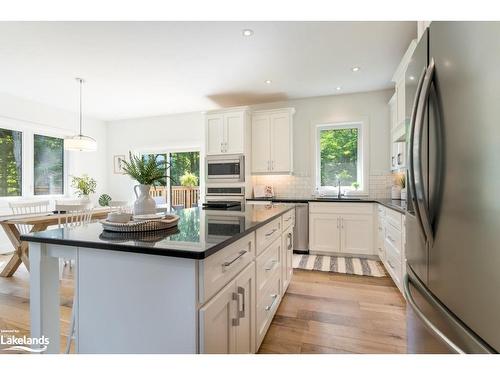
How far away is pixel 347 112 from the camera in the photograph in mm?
4242

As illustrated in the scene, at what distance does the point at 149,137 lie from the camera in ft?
18.6

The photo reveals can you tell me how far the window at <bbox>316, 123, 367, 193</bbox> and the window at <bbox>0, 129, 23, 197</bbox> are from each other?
5.20 meters

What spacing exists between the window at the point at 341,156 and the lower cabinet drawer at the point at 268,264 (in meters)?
2.63

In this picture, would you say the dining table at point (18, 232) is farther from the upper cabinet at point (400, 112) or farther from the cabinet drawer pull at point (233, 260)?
the upper cabinet at point (400, 112)

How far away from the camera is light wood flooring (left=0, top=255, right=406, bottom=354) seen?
171cm

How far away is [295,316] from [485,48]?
80.1 inches

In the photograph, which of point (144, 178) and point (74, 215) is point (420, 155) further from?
point (74, 215)

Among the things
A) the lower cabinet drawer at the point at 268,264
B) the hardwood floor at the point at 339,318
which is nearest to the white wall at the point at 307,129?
the hardwood floor at the point at 339,318

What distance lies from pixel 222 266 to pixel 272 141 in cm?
352

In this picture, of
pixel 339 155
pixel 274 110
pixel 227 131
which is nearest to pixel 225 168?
pixel 227 131

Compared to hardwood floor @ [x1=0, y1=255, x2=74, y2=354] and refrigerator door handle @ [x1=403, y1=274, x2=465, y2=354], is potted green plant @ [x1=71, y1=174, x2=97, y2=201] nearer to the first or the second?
hardwood floor @ [x1=0, y1=255, x2=74, y2=354]

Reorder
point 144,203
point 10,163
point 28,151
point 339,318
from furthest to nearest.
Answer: point 28,151 < point 10,163 < point 339,318 < point 144,203

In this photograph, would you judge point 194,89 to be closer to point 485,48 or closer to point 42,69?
point 42,69
